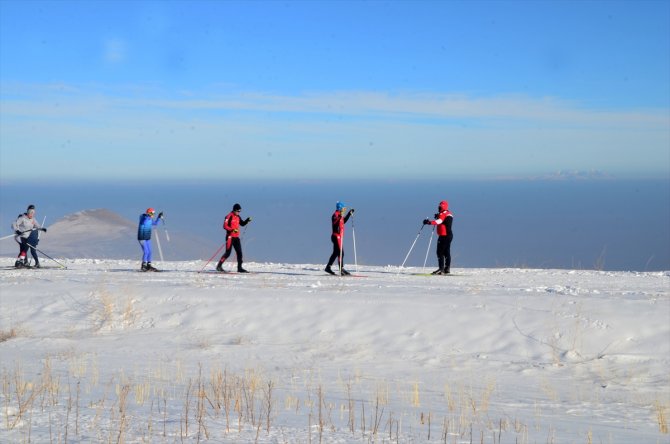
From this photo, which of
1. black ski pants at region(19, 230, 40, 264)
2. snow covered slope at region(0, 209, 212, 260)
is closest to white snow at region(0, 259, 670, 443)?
black ski pants at region(19, 230, 40, 264)

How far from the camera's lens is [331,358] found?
13273mm

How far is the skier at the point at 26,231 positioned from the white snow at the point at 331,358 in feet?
5.05

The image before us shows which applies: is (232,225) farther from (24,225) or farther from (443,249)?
(24,225)

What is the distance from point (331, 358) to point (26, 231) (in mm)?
12832

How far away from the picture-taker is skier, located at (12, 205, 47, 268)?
22.5 metres

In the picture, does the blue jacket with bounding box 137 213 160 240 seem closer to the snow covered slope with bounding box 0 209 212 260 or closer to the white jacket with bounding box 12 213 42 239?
the white jacket with bounding box 12 213 42 239

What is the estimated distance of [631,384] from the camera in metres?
11.8

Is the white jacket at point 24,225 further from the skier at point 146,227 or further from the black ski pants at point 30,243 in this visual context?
the skier at point 146,227

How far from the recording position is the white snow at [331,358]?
773 centimetres

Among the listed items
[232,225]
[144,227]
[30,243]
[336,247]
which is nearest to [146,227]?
[144,227]

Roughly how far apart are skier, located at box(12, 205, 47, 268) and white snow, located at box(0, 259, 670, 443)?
1540mm

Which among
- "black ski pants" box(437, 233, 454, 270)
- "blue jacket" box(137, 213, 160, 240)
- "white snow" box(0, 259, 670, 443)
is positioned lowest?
"white snow" box(0, 259, 670, 443)

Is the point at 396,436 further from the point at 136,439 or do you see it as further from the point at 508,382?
the point at 508,382

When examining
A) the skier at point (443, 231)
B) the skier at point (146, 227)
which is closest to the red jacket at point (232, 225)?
the skier at point (146, 227)
